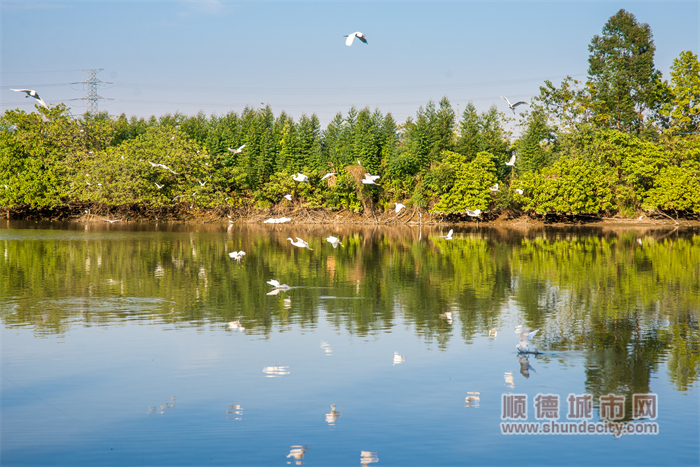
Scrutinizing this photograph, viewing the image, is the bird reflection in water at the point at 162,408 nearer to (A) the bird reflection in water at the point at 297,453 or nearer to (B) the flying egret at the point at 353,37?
(A) the bird reflection in water at the point at 297,453

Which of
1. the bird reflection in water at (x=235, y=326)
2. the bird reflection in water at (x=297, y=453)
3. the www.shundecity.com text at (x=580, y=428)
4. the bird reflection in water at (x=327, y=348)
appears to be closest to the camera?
the bird reflection in water at (x=297, y=453)

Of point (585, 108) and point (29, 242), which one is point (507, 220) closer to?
point (585, 108)

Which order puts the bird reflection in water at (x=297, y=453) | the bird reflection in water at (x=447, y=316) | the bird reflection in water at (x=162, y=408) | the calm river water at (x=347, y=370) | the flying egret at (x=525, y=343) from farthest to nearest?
the bird reflection in water at (x=447, y=316), the flying egret at (x=525, y=343), the bird reflection in water at (x=162, y=408), the calm river water at (x=347, y=370), the bird reflection in water at (x=297, y=453)

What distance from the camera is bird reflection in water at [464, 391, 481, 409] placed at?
9.14 meters

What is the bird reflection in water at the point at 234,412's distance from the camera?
28.3 feet

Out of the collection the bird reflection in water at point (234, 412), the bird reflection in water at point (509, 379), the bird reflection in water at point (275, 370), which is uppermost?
the bird reflection in water at point (509, 379)

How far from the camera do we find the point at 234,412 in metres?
8.81

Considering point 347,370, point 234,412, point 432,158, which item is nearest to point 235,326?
point 347,370

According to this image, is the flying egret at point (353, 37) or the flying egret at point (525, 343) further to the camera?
the flying egret at point (353, 37)

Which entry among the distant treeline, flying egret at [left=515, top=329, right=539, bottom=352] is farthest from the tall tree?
flying egret at [left=515, top=329, right=539, bottom=352]

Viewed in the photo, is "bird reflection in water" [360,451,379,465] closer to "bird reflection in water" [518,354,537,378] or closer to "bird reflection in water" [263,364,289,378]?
"bird reflection in water" [263,364,289,378]

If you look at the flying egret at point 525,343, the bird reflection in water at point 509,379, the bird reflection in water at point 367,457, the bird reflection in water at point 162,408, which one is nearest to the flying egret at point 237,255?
the flying egret at point 525,343

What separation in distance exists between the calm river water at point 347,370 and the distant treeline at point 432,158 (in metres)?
45.5

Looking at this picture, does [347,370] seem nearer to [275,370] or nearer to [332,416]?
[275,370]
